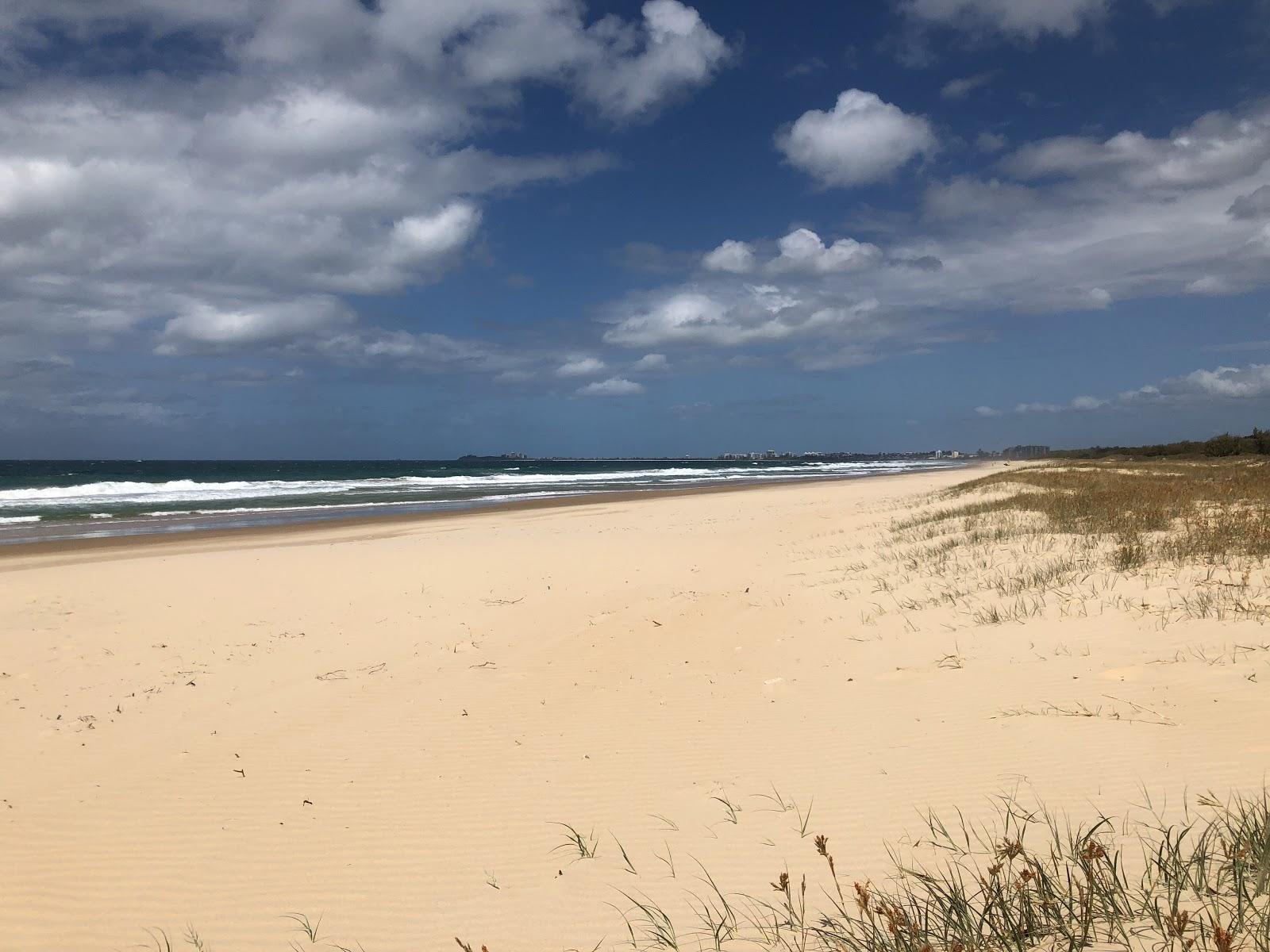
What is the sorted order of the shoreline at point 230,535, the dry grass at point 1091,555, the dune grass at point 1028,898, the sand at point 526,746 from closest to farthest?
the dune grass at point 1028,898 → the sand at point 526,746 → the dry grass at point 1091,555 → the shoreline at point 230,535

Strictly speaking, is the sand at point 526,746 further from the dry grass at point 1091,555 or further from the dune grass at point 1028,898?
the dry grass at point 1091,555

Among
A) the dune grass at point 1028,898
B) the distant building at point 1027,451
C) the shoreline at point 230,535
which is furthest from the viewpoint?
the distant building at point 1027,451

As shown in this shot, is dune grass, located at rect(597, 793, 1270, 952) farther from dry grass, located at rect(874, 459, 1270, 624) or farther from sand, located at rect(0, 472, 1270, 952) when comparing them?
dry grass, located at rect(874, 459, 1270, 624)

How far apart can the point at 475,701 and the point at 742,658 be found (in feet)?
8.90

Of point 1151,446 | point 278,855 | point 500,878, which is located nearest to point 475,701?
point 278,855

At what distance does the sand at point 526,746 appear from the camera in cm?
383

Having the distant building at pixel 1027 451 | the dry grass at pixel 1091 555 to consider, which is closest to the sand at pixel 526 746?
the dry grass at pixel 1091 555

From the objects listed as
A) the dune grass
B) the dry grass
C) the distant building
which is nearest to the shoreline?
the dry grass

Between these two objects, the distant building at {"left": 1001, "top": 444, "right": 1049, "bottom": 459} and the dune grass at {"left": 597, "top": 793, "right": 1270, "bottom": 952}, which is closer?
the dune grass at {"left": 597, "top": 793, "right": 1270, "bottom": 952}

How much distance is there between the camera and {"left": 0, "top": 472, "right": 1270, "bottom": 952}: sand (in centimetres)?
383

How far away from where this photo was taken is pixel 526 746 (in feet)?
18.6

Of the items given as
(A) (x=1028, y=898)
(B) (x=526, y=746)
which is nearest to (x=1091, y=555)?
(B) (x=526, y=746)

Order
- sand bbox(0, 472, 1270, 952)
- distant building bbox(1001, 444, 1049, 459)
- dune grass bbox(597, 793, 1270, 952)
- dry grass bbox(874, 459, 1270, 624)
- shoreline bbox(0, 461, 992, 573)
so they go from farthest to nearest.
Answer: distant building bbox(1001, 444, 1049, 459)
shoreline bbox(0, 461, 992, 573)
dry grass bbox(874, 459, 1270, 624)
sand bbox(0, 472, 1270, 952)
dune grass bbox(597, 793, 1270, 952)

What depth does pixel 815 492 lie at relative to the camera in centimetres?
3738
